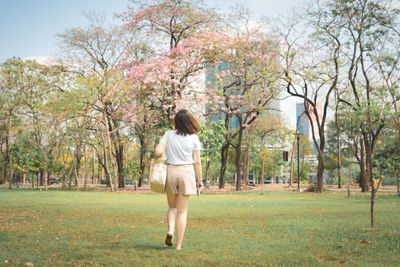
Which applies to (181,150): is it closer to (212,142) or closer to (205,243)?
(205,243)

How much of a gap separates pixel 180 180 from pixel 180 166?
198mm

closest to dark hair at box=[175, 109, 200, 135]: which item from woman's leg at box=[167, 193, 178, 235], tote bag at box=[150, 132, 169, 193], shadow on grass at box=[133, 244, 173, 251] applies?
tote bag at box=[150, 132, 169, 193]

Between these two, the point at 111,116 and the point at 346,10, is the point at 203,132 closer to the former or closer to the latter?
the point at 111,116

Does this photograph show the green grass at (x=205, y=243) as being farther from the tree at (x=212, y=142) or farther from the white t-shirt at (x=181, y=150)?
the tree at (x=212, y=142)

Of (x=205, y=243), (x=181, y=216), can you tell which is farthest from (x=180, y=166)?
(x=205, y=243)

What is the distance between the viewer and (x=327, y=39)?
28.0 metres

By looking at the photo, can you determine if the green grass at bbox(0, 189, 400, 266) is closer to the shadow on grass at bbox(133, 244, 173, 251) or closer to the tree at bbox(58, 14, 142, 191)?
the shadow on grass at bbox(133, 244, 173, 251)

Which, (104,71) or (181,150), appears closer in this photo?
(181,150)

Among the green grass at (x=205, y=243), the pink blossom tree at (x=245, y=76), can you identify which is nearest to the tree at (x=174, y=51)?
the pink blossom tree at (x=245, y=76)

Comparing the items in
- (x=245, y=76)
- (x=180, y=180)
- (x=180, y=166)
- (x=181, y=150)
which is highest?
(x=245, y=76)

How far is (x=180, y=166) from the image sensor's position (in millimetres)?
6086

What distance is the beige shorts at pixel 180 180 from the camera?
19.8ft

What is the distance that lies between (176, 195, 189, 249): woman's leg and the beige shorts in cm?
16

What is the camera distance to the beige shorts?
19.8 feet
